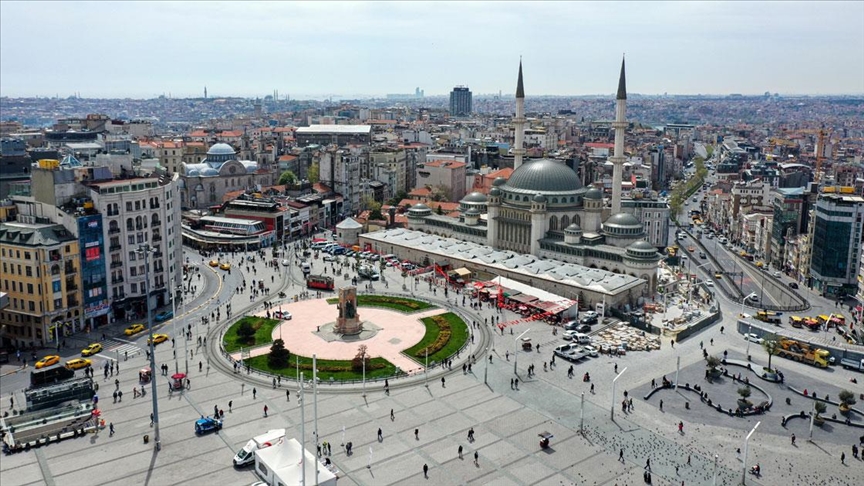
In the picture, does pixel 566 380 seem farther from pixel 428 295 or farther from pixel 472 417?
pixel 428 295

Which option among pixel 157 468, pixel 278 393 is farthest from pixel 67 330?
pixel 157 468

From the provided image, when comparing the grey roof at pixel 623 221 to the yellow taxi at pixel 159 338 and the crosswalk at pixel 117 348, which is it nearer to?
the yellow taxi at pixel 159 338

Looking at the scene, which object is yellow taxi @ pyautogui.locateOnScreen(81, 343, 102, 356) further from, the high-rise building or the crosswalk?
the high-rise building

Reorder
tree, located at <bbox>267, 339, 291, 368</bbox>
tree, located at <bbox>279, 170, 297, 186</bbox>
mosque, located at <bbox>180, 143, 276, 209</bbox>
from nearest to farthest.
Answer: tree, located at <bbox>267, 339, 291, 368</bbox> → mosque, located at <bbox>180, 143, 276, 209</bbox> → tree, located at <bbox>279, 170, 297, 186</bbox>

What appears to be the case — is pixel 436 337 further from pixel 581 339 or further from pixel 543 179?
pixel 543 179

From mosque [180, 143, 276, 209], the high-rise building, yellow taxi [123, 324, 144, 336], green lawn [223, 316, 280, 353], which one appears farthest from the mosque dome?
mosque [180, 143, 276, 209]
